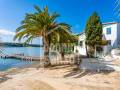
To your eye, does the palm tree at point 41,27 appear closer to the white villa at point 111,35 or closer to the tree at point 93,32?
the tree at point 93,32

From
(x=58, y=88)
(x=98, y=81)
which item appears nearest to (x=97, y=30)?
(x=98, y=81)

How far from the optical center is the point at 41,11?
2122 centimetres

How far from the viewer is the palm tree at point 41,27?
811 inches

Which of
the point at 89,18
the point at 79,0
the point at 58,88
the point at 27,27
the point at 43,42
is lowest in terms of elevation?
the point at 58,88

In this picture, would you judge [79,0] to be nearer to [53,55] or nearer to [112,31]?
[112,31]

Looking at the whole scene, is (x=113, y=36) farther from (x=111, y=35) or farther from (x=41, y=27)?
(x=41, y=27)

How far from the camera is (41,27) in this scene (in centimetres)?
2070

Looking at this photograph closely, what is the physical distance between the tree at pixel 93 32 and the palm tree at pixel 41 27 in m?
14.7

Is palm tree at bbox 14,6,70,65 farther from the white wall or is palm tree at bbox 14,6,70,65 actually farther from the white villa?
the white wall

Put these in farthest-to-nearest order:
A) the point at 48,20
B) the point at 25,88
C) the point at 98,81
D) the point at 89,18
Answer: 1. the point at 89,18
2. the point at 48,20
3. the point at 98,81
4. the point at 25,88

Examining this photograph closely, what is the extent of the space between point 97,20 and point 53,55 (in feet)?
38.7

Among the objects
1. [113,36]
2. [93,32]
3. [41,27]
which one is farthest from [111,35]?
[41,27]

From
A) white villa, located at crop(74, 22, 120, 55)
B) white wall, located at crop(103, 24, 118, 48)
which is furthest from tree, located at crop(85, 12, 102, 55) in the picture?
white wall, located at crop(103, 24, 118, 48)

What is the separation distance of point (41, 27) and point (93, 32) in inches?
686
